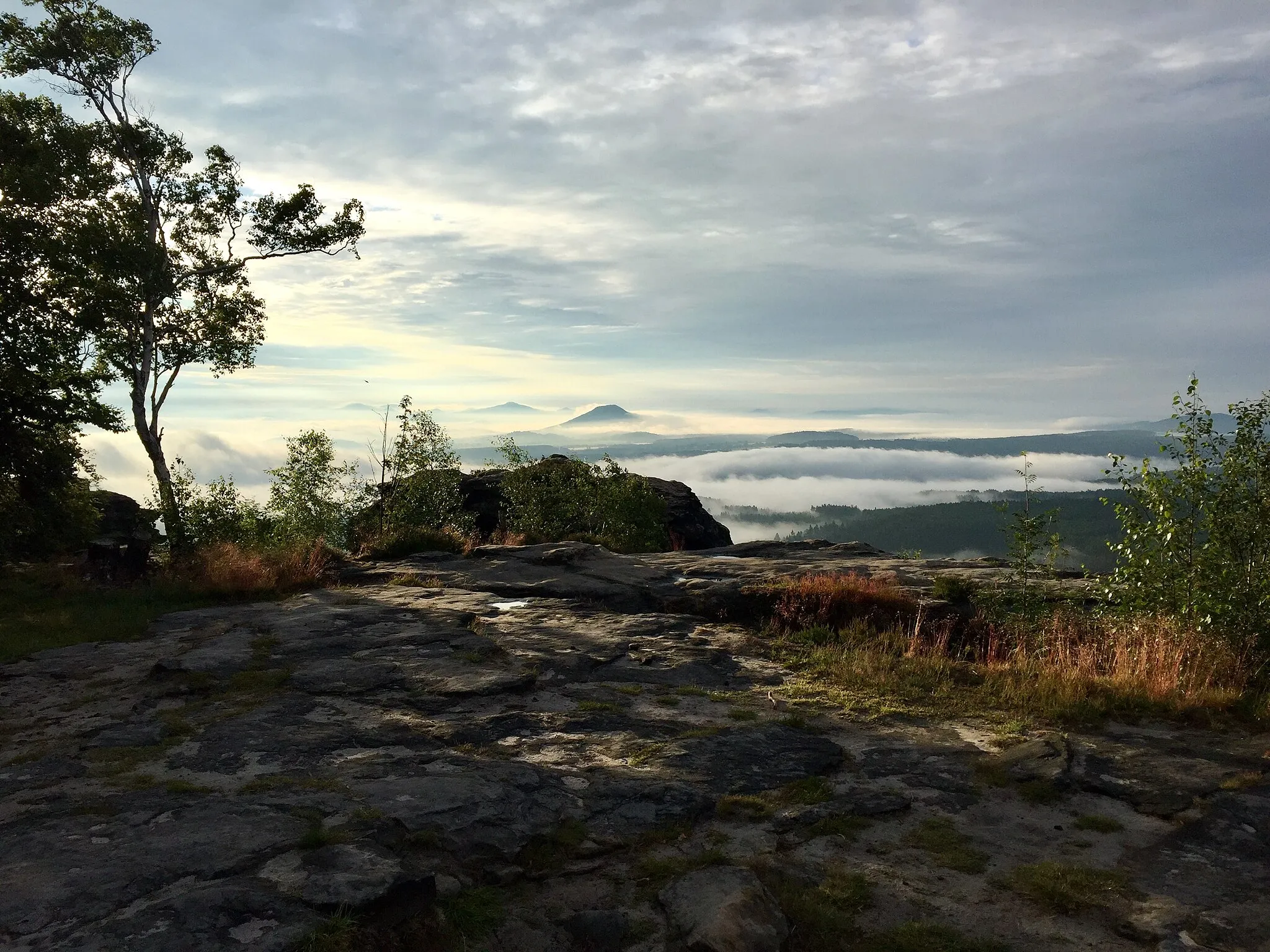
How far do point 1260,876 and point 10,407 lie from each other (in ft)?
78.3

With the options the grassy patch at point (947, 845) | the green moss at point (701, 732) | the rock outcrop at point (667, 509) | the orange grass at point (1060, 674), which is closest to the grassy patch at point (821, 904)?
the grassy patch at point (947, 845)

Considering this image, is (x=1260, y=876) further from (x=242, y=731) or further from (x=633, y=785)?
(x=242, y=731)

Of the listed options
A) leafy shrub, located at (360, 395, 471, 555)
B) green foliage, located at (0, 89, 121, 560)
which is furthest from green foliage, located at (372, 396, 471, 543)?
green foliage, located at (0, 89, 121, 560)

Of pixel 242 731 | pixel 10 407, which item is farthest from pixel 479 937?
pixel 10 407

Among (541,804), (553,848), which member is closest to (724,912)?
(553,848)

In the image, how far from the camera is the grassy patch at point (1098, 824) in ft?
21.8

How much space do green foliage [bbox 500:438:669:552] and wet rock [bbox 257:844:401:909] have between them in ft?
90.8

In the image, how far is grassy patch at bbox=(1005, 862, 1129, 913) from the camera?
5453mm

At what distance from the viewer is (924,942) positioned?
16.5 feet

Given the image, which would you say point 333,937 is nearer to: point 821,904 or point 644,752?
point 821,904

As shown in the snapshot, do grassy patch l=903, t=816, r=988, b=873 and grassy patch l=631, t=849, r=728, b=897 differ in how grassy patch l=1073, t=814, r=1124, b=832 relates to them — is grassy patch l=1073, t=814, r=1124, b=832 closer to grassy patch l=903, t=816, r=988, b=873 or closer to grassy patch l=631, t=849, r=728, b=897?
grassy patch l=903, t=816, r=988, b=873

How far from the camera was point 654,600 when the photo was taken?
16734mm

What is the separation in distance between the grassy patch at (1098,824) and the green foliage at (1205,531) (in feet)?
18.7

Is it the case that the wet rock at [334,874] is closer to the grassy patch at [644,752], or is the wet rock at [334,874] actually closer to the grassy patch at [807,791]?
the grassy patch at [644,752]
